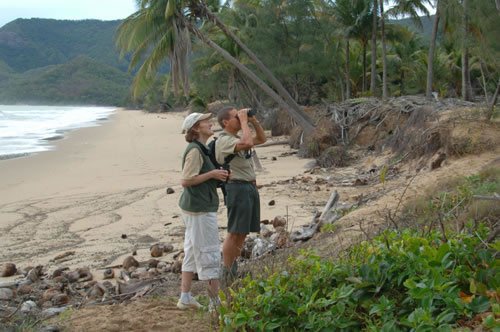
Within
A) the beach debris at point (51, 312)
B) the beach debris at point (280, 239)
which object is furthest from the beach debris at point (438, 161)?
the beach debris at point (51, 312)

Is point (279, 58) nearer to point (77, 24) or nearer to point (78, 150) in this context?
point (78, 150)

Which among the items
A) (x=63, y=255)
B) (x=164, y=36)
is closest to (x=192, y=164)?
(x=63, y=255)

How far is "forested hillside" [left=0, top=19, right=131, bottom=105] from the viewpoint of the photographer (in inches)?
4739

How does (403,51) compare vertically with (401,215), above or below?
above

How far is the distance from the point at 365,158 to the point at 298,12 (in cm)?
1303

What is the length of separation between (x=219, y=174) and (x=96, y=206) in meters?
6.78

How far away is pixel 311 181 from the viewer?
442 inches

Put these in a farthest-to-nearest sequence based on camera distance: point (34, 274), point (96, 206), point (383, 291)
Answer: point (96, 206) → point (34, 274) → point (383, 291)

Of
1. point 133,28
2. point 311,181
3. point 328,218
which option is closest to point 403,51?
point 133,28

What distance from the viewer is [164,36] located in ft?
60.6

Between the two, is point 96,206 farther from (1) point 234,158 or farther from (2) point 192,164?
(2) point 192,164

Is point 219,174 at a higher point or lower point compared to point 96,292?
higher

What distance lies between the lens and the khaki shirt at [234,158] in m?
4.67

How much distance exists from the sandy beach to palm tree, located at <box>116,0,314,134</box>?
236 cm
